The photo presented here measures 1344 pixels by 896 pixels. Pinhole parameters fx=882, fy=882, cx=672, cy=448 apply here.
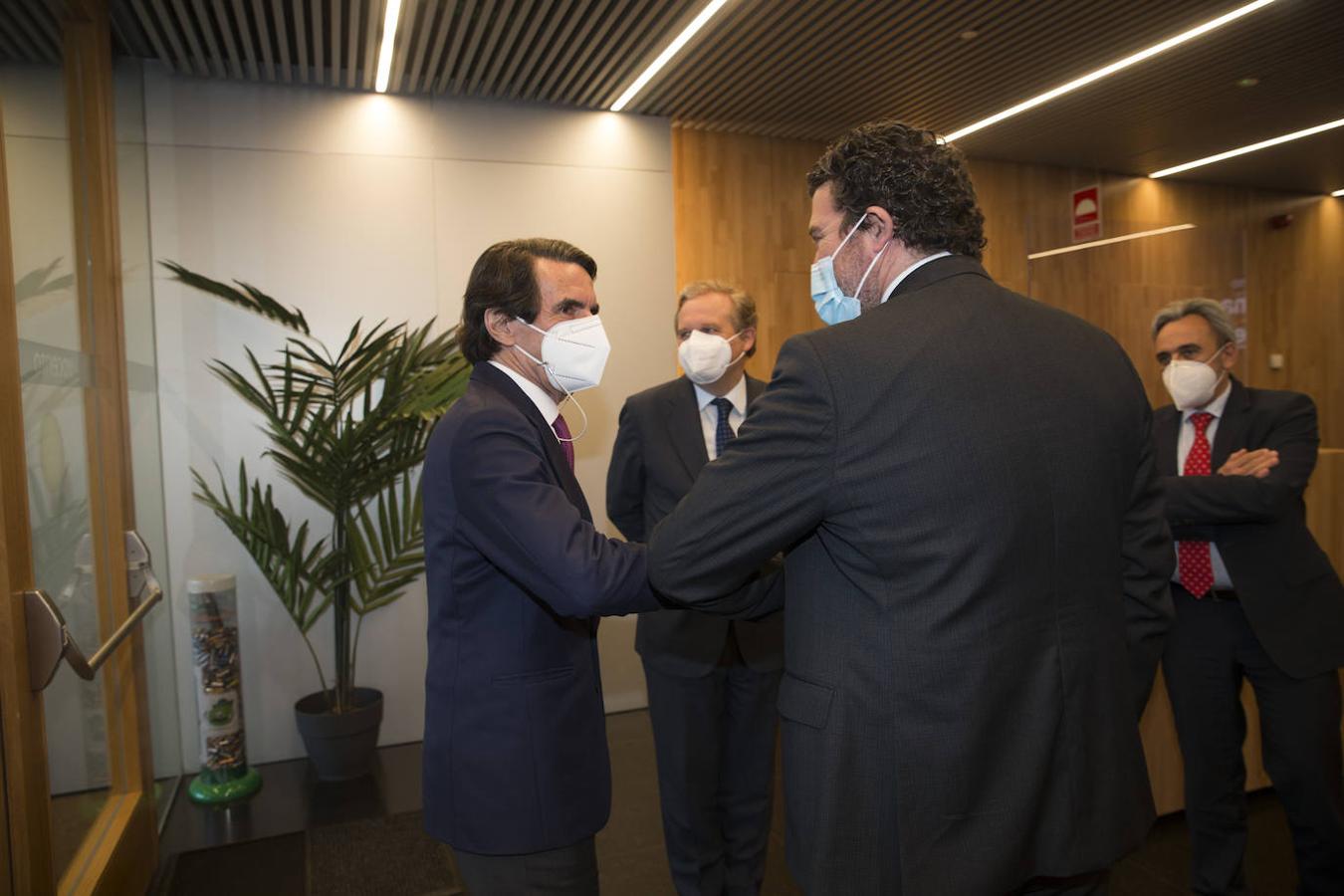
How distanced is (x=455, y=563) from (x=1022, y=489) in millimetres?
929

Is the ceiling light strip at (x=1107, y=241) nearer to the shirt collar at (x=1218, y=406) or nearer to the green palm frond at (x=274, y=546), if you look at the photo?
the shirt collar at (x=1218, y=406)

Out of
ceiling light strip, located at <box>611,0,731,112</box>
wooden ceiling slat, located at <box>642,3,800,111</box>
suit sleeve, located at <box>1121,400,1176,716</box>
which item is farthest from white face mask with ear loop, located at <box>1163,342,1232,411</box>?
ceiling light strip, located at <box>611,0,731,112</box>

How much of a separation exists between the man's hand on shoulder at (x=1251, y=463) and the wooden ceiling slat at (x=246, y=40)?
3.87 meters

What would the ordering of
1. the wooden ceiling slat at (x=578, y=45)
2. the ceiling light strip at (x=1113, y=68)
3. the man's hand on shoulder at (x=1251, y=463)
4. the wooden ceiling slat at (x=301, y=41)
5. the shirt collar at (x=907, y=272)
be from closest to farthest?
the shirt collar at (x=907, y=272), the man's hand on shoulder at (x=1251, y=463), the wooden ceiling slat at (x=301, y=41), the wooden ceiling slat at (x=578, y=45), the ceiling light strip at (x=1113, y=68)

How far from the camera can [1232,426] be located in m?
2.71

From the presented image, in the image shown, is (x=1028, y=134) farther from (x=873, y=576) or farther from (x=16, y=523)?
(x=16, y=523)

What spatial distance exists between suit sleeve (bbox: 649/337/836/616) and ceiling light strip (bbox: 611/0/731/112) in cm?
311

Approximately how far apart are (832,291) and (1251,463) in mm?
1721

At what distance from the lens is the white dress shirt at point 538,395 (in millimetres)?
1725

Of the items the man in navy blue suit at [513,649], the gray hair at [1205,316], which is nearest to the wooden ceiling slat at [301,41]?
the man in navy blue suit at [513,649]

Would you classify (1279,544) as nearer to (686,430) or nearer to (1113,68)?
(686,430)

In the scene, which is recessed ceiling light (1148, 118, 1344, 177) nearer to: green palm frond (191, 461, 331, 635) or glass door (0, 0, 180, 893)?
green palm frond (191, 461, 331, 635)

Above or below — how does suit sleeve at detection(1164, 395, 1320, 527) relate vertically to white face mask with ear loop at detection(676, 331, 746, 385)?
below

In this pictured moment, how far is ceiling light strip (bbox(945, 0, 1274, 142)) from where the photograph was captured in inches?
162
